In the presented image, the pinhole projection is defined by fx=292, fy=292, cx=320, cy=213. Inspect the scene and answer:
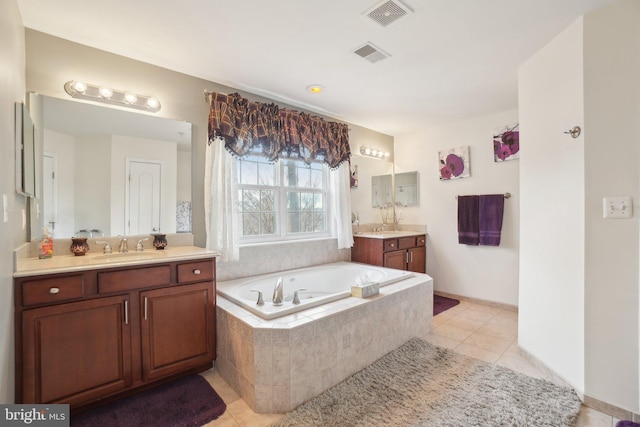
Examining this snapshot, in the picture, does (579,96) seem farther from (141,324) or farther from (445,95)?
(141,324)

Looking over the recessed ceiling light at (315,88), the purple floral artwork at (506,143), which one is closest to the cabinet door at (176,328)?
the recessed ceiling light at (315,88)

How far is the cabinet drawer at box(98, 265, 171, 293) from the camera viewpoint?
1.70 m

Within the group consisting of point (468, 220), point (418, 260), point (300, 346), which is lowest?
point (300, 346)

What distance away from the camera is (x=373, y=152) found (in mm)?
4168

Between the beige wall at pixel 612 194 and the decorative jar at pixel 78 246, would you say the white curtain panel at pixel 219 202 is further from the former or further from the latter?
the beige wall at pixel 612 194

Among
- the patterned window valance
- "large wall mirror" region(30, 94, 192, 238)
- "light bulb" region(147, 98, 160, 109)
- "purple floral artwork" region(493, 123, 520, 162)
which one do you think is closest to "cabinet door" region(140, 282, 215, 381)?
"large wall mirror" region(30, 94, 192, 238)

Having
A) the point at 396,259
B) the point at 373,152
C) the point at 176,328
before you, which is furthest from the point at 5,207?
the point at 373,152

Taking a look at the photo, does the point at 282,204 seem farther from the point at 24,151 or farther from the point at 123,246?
the point at 24,151

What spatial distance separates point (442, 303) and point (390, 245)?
3.34 ft

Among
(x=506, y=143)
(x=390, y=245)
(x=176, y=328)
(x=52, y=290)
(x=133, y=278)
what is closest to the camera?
(x=52, y=290)

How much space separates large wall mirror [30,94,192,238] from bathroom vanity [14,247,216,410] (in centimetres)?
32

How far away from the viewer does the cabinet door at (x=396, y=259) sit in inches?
137

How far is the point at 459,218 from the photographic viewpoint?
3.74m

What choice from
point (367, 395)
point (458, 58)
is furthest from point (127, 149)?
point (458, 58)
